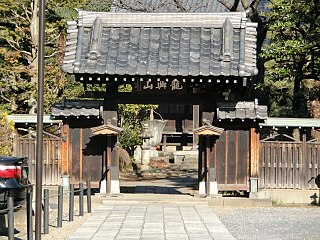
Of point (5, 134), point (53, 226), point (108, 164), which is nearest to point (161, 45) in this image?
point (108, 164)

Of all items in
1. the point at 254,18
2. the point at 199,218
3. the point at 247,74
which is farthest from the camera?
the point at 254,18

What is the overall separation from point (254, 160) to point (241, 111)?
142 cm

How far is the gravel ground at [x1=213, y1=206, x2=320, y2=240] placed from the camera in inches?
480

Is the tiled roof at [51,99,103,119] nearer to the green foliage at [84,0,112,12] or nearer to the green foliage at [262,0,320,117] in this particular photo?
the green foliage at [262,0,320,117]

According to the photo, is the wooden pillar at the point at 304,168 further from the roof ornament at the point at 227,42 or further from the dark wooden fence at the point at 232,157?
the roof ornament at the point at 227,42

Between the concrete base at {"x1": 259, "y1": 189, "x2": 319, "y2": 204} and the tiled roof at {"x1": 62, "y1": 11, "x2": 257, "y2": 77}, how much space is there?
3.65 meters

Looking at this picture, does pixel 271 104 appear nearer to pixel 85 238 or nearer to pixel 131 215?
pixel 131 215

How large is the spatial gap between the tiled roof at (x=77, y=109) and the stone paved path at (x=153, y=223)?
102 inches

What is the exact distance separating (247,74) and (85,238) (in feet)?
24.9

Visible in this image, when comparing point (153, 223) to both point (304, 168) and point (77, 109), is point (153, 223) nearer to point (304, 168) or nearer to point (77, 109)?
point (77, 109)

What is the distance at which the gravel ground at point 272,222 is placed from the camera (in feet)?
40.0

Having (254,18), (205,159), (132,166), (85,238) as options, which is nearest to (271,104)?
(254,18)

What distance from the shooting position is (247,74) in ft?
56.3

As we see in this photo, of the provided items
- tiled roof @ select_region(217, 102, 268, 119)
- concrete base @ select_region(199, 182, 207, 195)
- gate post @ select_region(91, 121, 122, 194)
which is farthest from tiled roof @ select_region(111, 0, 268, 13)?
concrete base @ select_region(199, 182, 207, 195)
